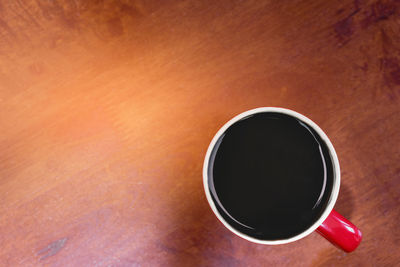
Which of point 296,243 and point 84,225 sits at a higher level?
point 84,225

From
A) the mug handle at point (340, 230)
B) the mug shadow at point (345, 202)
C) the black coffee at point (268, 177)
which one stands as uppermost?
the black coffee at point (268, 177)

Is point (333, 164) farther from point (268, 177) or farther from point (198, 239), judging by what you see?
point (198, 239)

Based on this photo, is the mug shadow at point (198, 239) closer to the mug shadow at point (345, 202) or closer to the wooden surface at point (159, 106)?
the wooden surface at point (159, 106)

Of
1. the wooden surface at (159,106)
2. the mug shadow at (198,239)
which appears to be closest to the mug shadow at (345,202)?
the wooden surface at (159,106)

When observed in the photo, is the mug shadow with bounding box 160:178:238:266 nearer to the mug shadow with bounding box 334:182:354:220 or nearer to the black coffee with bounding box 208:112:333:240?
the black coffee with bounding box 208:112:333:240

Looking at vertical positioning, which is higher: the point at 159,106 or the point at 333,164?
the point at 159,106

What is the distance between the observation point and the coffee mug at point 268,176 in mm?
404

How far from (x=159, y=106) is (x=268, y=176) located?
176mm

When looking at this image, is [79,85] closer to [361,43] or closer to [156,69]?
[156,69]

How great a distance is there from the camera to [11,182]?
0.45 m

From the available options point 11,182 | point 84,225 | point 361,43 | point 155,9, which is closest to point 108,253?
point 84,225

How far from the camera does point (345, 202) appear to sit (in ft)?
1.46

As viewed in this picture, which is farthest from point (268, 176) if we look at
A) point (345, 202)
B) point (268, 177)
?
Result: point (345, 202)

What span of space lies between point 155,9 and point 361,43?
0.95ft
